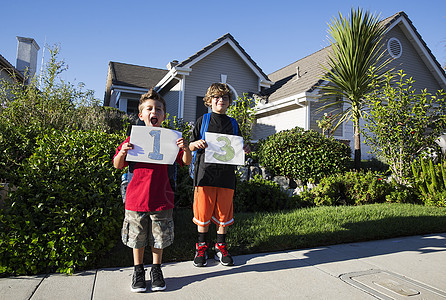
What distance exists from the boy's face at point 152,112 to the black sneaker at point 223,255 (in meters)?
1.44

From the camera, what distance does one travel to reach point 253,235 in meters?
4.04

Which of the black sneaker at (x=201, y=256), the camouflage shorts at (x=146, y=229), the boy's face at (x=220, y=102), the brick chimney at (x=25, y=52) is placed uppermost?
the brick chimney at (x=25, y=52)

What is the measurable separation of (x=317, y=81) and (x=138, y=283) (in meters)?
10.4

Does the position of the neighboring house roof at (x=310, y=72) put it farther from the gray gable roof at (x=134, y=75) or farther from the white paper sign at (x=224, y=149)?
the white paper sign at (x=224, y=149)

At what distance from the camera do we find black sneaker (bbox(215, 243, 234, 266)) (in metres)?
3.32

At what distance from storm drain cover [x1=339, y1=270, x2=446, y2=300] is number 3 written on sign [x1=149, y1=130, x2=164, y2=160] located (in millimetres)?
2023

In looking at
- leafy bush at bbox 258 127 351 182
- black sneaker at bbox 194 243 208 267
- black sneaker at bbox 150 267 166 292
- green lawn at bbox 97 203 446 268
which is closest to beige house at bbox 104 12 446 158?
leafy bush at bbox 258 127 351 182

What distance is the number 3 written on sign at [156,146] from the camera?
281cm

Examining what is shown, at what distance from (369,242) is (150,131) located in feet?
10.9

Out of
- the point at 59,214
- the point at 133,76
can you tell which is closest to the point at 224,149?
the point at 59,214

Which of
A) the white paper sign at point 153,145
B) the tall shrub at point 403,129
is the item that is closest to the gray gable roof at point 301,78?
the tall shrub at point 403,129

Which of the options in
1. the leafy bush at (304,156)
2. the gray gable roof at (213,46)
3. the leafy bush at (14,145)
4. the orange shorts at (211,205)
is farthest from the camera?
the gray gable roof at (213,46)

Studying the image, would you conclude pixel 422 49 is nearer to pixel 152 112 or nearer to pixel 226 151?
pixel 226 151

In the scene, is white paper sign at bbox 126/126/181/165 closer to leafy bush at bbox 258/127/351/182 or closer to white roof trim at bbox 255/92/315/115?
leafy bush at bbox 258/127/351/182
